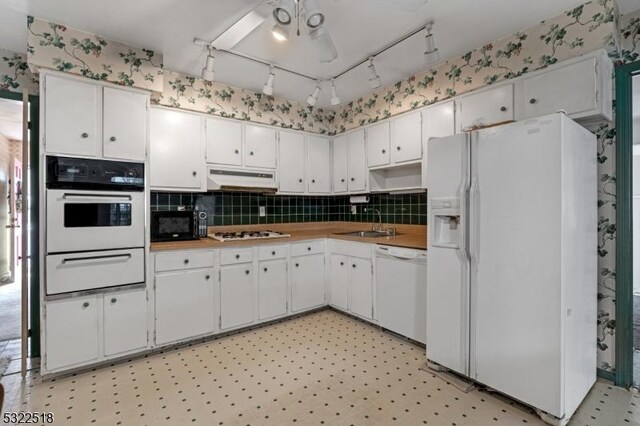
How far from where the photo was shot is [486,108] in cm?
254

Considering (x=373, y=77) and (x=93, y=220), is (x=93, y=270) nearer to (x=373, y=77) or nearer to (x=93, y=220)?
(x=93, y=220)

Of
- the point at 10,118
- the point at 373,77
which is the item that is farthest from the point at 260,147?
the point at 10,118

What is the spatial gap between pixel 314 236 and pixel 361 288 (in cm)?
81

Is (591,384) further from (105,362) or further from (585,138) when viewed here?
(105,362)

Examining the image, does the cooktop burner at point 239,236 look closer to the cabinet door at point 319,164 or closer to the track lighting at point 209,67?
the cabinet door at point 319,164

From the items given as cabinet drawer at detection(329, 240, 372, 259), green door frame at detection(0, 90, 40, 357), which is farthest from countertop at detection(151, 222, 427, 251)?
green door frame at detection(0, 90, 40, 357)

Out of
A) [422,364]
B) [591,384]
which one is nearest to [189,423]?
[422,364]

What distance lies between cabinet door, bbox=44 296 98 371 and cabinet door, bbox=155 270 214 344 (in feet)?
1.49

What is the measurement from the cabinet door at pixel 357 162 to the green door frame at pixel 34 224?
3.05m

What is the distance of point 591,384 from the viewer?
205cm

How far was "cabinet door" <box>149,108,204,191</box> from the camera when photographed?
9.55 feet

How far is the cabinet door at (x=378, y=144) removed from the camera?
3416mm

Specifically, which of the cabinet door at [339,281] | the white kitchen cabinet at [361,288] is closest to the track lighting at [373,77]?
the white kitchen cabinet at [361,288]

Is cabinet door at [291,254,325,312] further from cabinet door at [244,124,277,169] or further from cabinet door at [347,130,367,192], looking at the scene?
cabinet door at [244,124,277,169]
